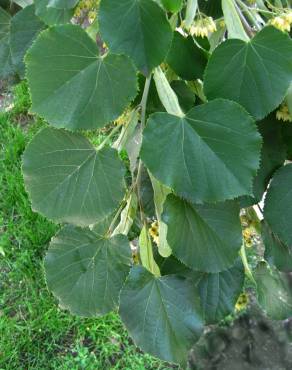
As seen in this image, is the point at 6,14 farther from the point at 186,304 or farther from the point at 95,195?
the point at 186,304

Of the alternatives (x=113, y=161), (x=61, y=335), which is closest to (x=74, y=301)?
(x=113, y=161)

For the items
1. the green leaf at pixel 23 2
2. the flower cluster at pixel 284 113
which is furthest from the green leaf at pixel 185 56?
the green leaf at pixel 23 2

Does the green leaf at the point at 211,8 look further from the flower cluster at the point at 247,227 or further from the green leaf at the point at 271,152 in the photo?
the flower cluster at the point at 247,227

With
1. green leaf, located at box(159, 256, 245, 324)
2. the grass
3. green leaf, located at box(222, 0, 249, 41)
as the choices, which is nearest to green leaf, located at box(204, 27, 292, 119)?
green leaf, located at box(222, 0, 249, 41)

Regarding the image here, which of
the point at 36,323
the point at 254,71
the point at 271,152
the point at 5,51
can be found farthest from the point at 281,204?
the point at 36,323

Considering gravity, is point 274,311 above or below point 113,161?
below

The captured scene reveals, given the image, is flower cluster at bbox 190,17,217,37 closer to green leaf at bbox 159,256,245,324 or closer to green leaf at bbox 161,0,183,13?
green leaf at bbox 161,0,183,13
